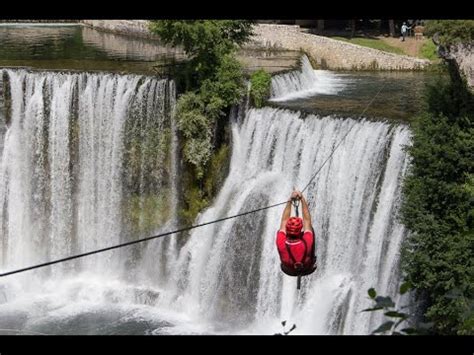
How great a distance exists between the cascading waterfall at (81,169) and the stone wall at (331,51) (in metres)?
10.7

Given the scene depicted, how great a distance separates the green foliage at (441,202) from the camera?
11359 millimetres

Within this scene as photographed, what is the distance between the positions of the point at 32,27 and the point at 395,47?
16757mm

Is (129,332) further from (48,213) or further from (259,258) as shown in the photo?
(48,213)

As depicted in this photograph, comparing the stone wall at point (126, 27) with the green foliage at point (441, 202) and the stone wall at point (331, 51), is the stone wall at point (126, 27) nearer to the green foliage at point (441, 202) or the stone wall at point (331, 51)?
the stone wall at point (331, 51)

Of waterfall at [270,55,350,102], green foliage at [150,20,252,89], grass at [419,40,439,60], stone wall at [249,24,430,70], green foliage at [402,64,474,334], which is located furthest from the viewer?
grass at [419,40,439,60]

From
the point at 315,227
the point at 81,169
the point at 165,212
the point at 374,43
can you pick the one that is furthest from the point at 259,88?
the point at 374,43

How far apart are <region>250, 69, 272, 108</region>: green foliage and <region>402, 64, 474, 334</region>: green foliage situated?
5.24 m

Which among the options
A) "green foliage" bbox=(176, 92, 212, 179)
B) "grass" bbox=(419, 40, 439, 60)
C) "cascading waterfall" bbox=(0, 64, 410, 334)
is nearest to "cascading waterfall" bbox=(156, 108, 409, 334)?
"cascading waterfall" bbox=(0, 64, 410, 334)

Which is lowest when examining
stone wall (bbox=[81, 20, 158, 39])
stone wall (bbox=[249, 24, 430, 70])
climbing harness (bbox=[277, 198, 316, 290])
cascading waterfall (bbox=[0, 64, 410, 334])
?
cascading waterfall (bbox=[0, 64, 410, 334])

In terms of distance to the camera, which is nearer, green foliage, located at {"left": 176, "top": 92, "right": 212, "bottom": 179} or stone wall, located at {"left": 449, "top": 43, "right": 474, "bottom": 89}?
stone wall, located at {"left": 449, "top": 43, "right": 474, "bottom": 89}

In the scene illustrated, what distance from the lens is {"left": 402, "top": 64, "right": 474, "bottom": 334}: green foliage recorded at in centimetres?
1136

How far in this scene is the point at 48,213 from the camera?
731 inches

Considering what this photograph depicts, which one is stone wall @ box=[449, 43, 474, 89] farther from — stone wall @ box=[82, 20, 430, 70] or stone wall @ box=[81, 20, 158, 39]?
stone wall @ box=[81, 20, 158, 39]

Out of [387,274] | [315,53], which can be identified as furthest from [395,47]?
[387,274]
